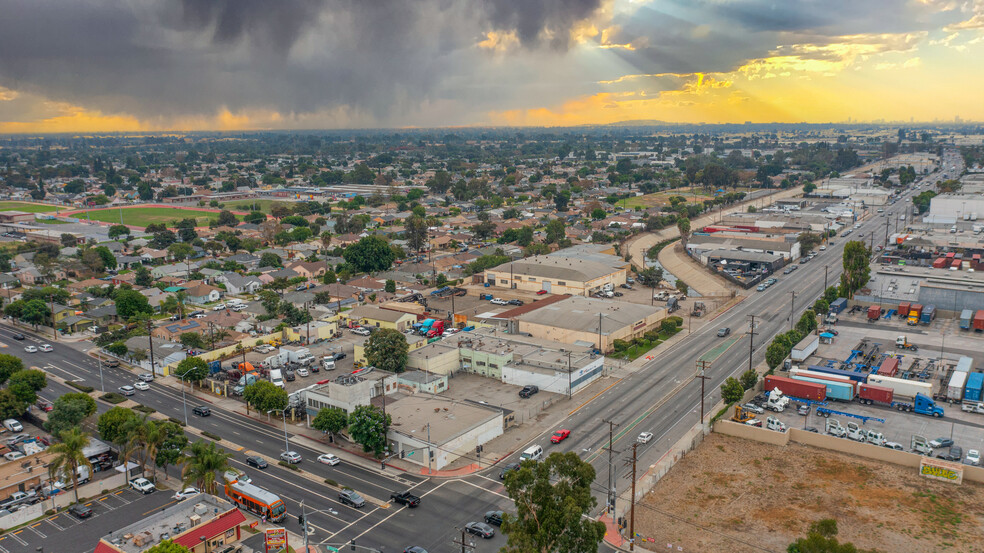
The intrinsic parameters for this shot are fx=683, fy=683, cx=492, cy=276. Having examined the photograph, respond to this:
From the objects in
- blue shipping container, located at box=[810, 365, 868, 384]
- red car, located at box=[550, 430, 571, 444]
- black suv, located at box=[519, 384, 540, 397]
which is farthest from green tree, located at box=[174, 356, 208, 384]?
blue shipping container, located at box=[810, 365, 868, 384]

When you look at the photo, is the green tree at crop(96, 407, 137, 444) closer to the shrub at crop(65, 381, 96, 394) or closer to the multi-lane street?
the multi-lane street

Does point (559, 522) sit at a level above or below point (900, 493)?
above

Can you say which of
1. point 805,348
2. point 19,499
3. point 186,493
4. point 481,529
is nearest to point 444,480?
point 481,529

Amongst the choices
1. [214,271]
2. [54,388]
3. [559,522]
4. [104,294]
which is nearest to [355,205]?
[214,271]

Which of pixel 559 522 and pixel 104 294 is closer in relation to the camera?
pixel 559 522

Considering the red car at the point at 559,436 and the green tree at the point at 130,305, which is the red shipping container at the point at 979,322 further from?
the green tree at the point at 130,305

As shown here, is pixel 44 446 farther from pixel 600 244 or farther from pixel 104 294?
pixel 600 244

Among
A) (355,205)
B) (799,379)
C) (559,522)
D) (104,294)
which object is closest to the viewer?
(559,522)
